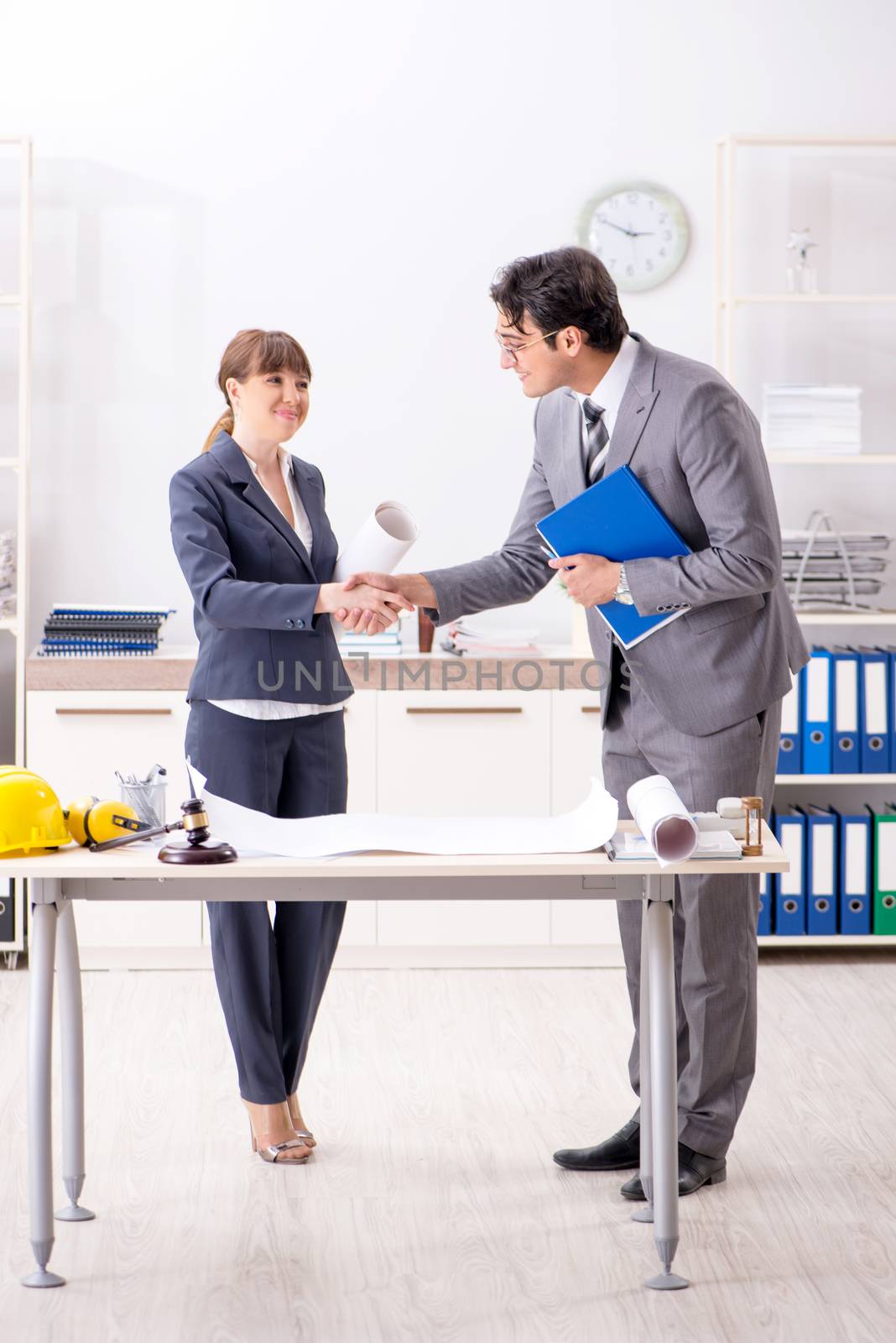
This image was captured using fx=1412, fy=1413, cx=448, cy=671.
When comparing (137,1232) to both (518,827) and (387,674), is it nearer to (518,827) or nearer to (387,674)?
(518,827)

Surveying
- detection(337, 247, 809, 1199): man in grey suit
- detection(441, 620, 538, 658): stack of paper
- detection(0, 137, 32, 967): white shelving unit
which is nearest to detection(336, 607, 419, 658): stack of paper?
detection(441, 620, 538, 658): stack of paper

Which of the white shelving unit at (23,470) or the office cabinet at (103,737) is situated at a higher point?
the white shelving unit at (23,470)

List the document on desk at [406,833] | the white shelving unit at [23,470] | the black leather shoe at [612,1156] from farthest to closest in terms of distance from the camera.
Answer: the white shelving unit at [23,470]
the black leather shoe at [612,1156]
the document on desk at [406,833]

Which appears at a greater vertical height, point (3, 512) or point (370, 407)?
point (370, 407)

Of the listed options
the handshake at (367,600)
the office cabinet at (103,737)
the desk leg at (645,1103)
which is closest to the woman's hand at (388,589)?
the handshake at (367,600)

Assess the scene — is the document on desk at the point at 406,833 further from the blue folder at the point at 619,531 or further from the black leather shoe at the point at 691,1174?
the black leather shoe at the point at 691,1174

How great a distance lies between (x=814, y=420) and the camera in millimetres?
3768

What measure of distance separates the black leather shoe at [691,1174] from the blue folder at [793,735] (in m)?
1.50

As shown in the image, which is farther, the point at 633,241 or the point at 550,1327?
the point at 633,241

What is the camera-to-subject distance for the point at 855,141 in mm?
3746

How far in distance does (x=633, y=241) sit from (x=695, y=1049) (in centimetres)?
248

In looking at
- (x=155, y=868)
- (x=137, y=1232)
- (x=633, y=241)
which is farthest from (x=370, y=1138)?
(x=633, y=241)

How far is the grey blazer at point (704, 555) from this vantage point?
2.29 metres

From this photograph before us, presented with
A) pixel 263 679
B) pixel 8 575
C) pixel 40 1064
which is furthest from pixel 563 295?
pixel 8 575
